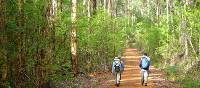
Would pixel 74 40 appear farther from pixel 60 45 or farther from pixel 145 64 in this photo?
pixel 60 45

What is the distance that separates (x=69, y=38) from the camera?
22609 millimetres

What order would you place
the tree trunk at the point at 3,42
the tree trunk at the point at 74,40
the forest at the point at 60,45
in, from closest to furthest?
the tree trunk at the point at 3,42 → the forest at the point at 60,45 → the tree trunk at the point at 74,40

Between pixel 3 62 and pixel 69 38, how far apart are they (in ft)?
34.3

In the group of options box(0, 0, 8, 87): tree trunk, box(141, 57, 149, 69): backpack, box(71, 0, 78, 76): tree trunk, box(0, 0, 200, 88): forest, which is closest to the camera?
box(0, 0, 8, 87): tree trunk

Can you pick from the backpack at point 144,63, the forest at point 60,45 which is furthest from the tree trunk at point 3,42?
the backpack at point 144,63

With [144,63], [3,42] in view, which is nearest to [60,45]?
[144,63]

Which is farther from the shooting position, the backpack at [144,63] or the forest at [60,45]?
the backpack at [144,63]

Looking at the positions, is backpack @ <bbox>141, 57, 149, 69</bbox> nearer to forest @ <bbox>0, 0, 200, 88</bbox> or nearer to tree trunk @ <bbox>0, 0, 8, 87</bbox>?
forest @ <bbox>0, 0, 200, 88</bbox>

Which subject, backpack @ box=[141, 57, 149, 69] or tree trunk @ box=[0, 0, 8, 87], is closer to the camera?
tree trunk @ box=[0, 0, 8, 87]

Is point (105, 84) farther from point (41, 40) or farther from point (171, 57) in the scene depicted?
point (171, 57)

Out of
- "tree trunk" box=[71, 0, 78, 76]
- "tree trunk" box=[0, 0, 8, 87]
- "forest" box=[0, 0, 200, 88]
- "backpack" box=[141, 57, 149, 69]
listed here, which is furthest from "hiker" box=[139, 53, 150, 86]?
"tree trunk" box=[0, 0, 8, 87]

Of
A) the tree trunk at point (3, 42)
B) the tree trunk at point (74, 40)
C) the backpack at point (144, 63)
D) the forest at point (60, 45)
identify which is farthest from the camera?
the tree trunk at point (74, 40)

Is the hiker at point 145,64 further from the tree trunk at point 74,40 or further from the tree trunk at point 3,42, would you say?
the tree trunk at point 3,42

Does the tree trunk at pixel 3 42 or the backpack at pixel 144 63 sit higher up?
the tree trunk at pixel 3 42
